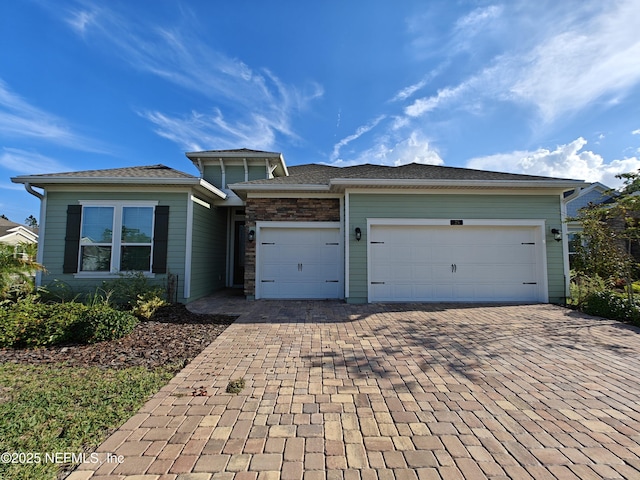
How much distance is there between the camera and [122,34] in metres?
6.89

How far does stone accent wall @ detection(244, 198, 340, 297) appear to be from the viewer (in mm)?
8188

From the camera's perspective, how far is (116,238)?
7496mm

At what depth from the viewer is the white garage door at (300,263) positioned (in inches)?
323

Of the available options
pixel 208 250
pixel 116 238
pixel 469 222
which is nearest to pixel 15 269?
pixel 116 238

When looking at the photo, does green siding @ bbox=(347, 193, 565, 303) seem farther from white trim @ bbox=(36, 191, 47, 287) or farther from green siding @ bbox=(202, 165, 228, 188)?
white trim @ bbox=(36, 191, 47, 287)

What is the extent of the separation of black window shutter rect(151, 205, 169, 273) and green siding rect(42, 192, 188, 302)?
9cm

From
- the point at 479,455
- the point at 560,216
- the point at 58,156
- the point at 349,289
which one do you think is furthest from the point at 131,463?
the point at 58,156

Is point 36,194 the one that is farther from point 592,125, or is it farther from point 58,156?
point 592,125

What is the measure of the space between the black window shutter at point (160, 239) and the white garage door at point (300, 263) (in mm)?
2418

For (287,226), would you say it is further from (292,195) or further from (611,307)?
(611,307)

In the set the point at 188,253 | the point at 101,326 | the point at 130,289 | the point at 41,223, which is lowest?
the point at 101,326

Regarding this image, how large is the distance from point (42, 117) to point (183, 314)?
8.78 metres

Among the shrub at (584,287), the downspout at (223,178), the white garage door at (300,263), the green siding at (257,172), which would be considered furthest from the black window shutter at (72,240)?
the shrub at (584,287)

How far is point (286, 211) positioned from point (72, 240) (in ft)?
18.1
